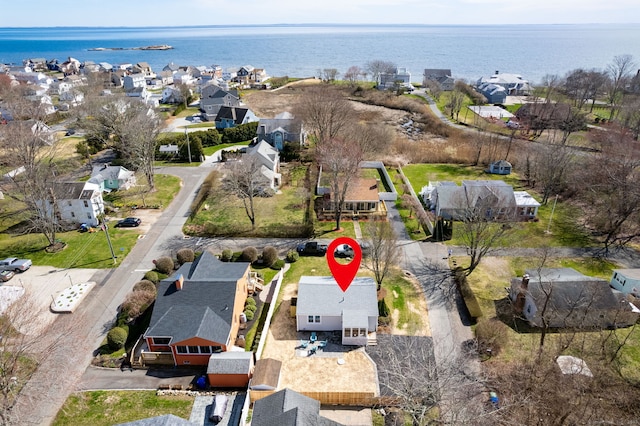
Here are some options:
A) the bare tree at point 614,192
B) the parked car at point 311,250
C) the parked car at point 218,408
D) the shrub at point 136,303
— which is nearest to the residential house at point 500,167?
the bare tree at point 614,192

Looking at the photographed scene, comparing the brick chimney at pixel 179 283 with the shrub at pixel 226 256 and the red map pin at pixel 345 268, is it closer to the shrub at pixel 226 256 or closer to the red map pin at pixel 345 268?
the shrub at pixel 226 256

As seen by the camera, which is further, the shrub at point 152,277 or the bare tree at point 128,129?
the bare tree at point 128,129

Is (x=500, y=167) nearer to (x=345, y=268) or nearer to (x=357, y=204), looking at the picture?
(x=357, y=204)

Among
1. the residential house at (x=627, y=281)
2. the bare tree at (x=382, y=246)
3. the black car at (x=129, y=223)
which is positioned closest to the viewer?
the residential house at (x=627, y=281)

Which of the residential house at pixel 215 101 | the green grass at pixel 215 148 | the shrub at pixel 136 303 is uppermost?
the residential house at pixel 215 101

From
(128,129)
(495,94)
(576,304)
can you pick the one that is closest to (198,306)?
(576,304)

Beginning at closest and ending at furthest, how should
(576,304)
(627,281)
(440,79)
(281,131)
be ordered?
(576,304) < (627,281) < (281,131) < (440,79)

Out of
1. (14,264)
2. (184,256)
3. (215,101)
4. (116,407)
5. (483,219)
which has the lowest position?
(116,407)
